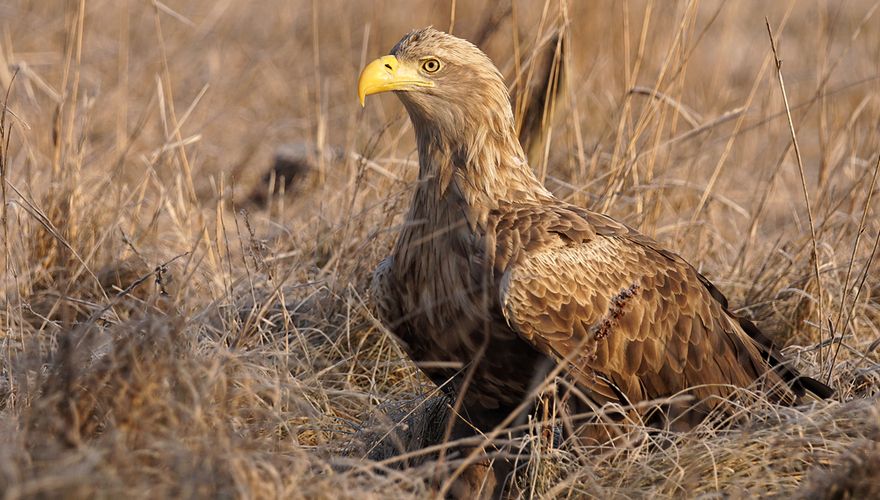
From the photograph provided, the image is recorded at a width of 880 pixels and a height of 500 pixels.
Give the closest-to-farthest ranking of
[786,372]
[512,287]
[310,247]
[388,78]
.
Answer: [512,287] < [388,78] < [786,372] < [310,247]

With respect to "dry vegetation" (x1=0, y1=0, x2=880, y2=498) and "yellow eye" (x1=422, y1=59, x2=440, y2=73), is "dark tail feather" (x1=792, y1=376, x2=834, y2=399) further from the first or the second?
"yellow eye" (x1=422, y1=59, x2=440, y2=73)

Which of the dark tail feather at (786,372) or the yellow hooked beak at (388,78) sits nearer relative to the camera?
the yellow hooked beak at (388,78)

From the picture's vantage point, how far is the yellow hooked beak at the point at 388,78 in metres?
3.51

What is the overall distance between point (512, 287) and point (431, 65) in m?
0.87

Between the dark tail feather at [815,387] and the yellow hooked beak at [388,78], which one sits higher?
the yellow hooked beak at [388,78]

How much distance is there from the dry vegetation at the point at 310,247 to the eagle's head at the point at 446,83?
0.64 meters

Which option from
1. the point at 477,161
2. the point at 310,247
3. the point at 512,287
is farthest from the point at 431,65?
the point at 310,247

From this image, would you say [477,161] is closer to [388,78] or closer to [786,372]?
[388,78]

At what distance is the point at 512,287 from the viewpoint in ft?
10.8

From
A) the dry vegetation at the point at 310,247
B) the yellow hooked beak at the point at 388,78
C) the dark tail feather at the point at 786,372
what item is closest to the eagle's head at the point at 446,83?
the yellow hooked beak at the point at 388,78

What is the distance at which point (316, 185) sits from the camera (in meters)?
6.18

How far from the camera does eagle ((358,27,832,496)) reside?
3.40m

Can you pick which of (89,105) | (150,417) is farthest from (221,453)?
(89,105)

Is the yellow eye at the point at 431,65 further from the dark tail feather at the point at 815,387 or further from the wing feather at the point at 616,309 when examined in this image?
the dark tail feather at the point at 815,387
